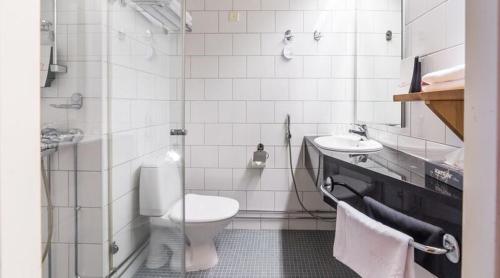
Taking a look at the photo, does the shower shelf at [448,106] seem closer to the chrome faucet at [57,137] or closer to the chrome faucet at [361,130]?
the chrome faucet at [361,130]

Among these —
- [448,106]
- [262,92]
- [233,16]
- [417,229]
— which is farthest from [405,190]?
[233,16]

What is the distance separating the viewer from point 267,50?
2.56 meters

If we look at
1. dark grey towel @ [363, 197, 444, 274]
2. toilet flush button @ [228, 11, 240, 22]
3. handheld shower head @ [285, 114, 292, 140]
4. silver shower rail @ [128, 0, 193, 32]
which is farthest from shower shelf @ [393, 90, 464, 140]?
toilet flush button @ [228, 11, 240, 22]

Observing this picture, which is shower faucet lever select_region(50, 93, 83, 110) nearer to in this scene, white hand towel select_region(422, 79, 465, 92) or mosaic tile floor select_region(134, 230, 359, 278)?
mosaic tile floor select_region(134, 230, 359, 278)

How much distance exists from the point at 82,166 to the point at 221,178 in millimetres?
1353

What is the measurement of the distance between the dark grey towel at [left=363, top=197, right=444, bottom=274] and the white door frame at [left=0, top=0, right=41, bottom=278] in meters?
0.88

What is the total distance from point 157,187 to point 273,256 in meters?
1.01

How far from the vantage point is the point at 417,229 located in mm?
839

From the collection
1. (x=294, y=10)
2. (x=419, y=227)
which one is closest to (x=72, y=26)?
(x=419, y=227)

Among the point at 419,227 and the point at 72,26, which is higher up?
the point at 72,26

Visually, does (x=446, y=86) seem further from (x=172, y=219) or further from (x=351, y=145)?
Answer: (x=172, y=219)

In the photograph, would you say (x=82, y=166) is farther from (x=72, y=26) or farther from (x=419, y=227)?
(x=419, y=227)

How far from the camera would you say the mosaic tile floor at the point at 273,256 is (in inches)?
77.8

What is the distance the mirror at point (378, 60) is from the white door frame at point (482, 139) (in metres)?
1.37
